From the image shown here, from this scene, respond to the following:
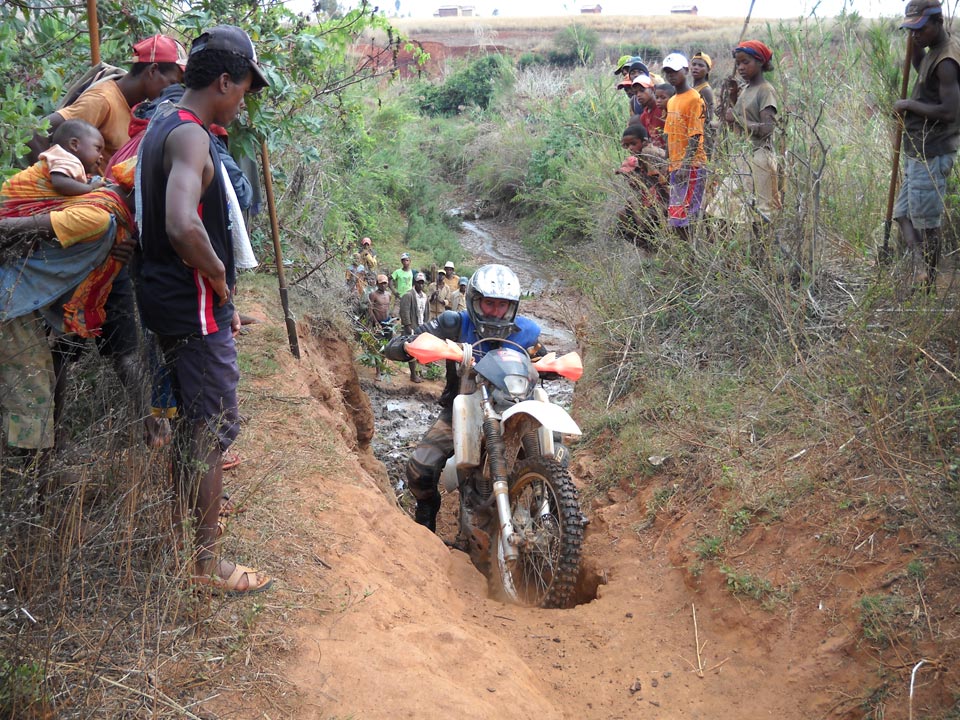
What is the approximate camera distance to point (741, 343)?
7125mm

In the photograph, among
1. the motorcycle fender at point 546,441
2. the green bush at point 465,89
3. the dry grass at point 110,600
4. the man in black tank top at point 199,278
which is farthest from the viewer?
the green bush at point 465,89

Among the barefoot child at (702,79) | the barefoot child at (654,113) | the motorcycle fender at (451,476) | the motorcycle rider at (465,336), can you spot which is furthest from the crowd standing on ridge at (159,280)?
the barefoot child at (654,113)

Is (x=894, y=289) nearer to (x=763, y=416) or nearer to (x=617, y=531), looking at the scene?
(x=763, y=416)

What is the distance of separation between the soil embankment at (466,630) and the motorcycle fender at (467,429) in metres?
0.55

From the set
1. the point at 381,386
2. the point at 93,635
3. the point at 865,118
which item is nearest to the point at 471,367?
→ the point at 93,635

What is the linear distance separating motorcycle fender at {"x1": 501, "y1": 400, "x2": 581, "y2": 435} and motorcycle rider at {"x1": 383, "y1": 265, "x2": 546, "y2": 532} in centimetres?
79

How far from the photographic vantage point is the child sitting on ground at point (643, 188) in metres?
8.22

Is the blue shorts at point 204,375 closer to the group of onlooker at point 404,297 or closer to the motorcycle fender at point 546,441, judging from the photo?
the motorcycle fender at point 546,441

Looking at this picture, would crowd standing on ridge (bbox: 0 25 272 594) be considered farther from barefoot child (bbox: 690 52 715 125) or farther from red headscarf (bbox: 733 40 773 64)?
barefoot child (bbox: 690 52 715 125)

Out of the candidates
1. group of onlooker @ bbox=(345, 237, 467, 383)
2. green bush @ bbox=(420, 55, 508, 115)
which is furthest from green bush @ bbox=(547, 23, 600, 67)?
group of onlooker @ bbox=(345, 237, 467, 383)

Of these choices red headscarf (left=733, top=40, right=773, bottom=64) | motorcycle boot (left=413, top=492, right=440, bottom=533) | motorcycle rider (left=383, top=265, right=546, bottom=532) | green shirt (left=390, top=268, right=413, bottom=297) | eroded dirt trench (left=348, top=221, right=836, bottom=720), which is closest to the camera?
eroded dirt trench (left=348, top=221, right=836, bottom=720)

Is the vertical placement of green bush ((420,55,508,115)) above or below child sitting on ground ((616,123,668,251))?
below

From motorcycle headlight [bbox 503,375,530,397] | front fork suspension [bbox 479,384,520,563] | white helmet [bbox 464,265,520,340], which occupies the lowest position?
front fork suspension [bbox 479,384,520,563]

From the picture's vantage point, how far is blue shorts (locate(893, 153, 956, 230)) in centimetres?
607
